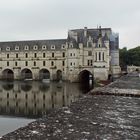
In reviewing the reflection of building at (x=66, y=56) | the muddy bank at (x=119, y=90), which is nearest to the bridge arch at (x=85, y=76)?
the reflection of building at (x=66, y=56)

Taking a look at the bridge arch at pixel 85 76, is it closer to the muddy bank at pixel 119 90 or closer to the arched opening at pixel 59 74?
the arched opening at pixel 59 74

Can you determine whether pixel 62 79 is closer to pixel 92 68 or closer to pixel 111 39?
pixel 92 68

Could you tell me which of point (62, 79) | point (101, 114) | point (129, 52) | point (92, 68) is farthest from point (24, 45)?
point (101, 114)

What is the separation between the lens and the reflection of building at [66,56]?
69625 mm

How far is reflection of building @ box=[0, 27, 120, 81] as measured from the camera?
69625 millimetres

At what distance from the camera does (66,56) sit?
75.1m

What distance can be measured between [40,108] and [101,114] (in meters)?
22.2

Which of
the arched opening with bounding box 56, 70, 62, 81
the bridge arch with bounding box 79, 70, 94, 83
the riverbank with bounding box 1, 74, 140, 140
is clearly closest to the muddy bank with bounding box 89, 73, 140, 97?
the riverbank with bounding box 1, 74, 140, 140

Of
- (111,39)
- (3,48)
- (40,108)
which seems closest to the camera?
(40,108)

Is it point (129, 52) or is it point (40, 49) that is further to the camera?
point (129, 52)

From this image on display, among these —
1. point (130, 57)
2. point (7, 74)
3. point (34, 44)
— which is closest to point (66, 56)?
point (34, 44)

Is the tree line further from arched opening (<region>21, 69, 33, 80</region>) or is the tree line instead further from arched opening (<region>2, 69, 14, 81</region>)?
arched opening (<region>2, 69, 14, 81</region>)

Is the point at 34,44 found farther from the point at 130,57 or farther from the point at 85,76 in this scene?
the point at 130,57

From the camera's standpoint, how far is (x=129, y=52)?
364 ft
